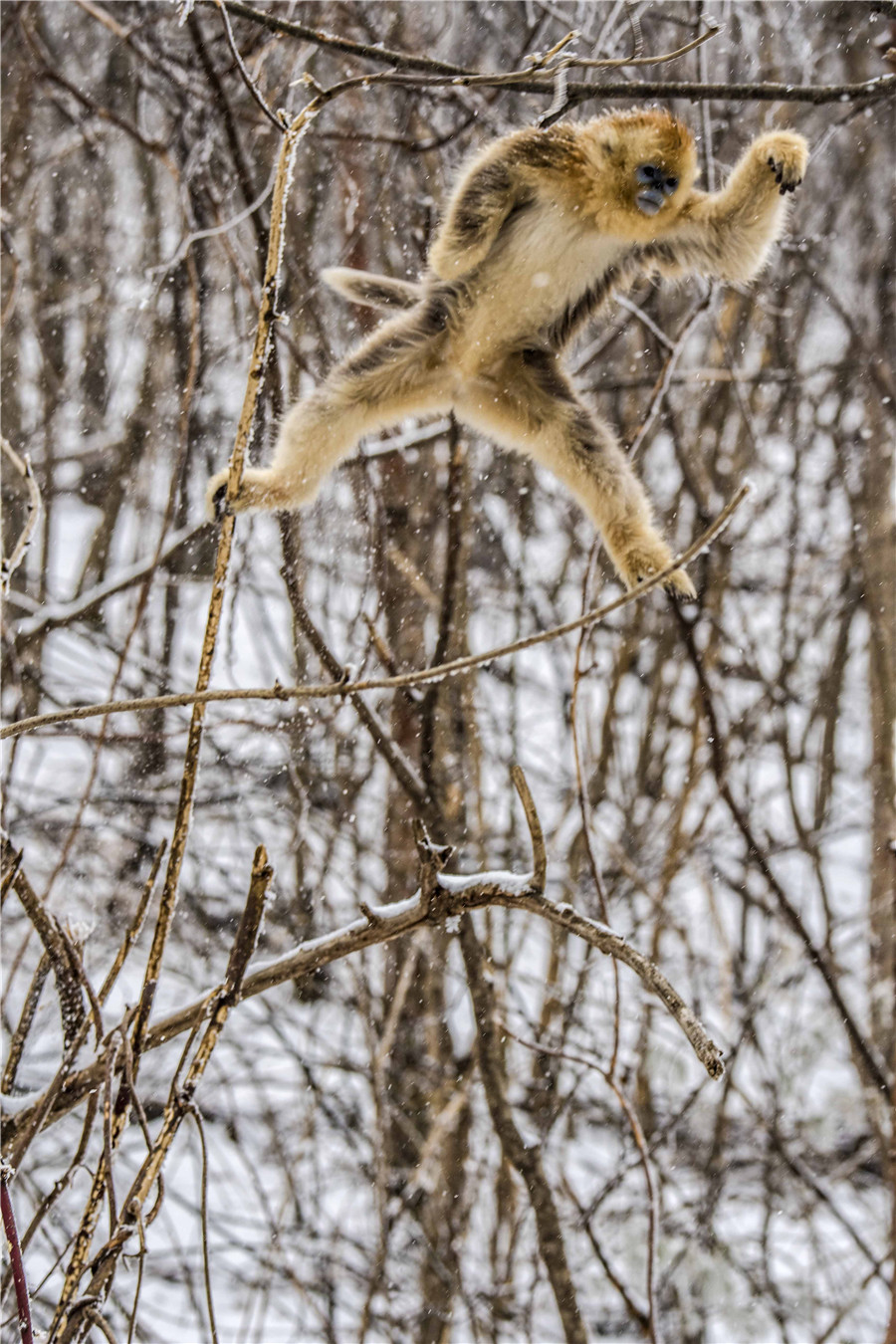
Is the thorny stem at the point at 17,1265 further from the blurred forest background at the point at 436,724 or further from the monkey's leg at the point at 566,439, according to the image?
the monkey's leg at the point at 566,439

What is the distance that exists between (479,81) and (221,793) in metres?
3.14

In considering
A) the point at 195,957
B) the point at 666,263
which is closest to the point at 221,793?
the point at 195,957

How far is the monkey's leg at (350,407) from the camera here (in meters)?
2.38

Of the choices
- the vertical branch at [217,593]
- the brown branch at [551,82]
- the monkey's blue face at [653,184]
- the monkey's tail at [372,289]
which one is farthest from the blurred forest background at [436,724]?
the vertical branch at [217,593]

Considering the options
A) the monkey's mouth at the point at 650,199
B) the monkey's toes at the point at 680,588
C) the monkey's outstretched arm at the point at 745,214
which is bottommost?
the monkey's toes at the point at 680,588

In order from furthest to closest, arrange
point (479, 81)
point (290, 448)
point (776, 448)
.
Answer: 1. point (776, 448)
2. point (290, 448)
3. point (479, 81)

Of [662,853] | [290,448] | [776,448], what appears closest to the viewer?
[290,448]

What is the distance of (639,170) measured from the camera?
7.44 ft

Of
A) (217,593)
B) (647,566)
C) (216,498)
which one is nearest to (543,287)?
(647,566)

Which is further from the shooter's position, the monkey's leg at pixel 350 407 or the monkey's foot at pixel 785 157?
the monkey's leg at pixel 350 407

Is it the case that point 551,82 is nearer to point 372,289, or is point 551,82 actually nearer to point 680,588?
point 372,289

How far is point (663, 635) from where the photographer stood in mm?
4523

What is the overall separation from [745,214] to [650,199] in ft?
0.75

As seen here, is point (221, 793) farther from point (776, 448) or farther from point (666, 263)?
point (776, 448)
